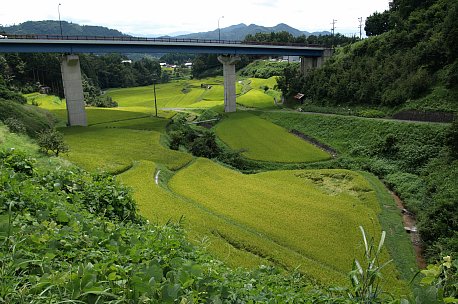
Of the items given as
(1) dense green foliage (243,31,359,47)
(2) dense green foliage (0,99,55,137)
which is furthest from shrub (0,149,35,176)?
(1) dense green foliage (243,31,359,47)

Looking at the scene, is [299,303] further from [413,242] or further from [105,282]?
[413,242]

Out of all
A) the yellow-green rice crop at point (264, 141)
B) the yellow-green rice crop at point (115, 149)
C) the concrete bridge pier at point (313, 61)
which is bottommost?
the yellow-green rice crop at point (264, 141)

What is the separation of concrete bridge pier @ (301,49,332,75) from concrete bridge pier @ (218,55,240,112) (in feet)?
55.6

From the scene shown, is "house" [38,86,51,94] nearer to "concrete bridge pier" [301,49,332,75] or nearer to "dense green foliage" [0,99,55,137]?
"dense green foliage" [0,99,55,137]

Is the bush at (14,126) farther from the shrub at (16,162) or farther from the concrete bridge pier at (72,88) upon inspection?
the shrub at (16,162)

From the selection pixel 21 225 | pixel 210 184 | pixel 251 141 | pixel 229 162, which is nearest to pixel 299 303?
pixel 21 225

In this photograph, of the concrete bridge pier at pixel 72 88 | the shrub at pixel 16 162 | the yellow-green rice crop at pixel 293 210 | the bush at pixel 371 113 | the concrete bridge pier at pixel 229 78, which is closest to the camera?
the shrub at pixel 16 162

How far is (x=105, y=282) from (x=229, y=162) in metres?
33.4

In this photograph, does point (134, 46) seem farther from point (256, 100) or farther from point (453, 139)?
point (453, 139)

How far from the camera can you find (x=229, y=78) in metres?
62.7

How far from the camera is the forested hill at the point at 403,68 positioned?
4238 cm

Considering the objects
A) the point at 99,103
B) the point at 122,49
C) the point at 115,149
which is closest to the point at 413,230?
the point at 115,149

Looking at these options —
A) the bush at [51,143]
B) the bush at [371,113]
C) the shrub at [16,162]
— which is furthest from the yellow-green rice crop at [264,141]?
the shrub at [16,162]

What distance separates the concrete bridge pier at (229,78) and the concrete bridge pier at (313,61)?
667 inches
